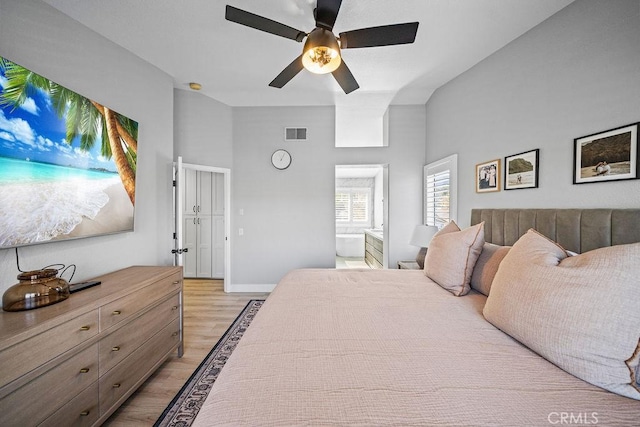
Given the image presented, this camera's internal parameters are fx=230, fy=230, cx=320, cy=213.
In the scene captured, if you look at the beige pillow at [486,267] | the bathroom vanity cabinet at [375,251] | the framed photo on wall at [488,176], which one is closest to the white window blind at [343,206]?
the bathroom vanity cabinet at [375,251]

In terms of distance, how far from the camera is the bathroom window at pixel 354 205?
6.72 meters

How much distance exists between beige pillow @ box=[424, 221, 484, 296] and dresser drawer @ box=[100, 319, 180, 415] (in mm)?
2265

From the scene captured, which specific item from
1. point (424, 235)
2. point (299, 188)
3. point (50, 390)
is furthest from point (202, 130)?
point (424, 235)

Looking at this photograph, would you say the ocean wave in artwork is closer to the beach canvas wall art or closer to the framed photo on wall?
the beach canvas wall art

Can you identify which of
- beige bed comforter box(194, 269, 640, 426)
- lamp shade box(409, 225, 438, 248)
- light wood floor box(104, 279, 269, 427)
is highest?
lamp shade box(409, 225, 438, 248)

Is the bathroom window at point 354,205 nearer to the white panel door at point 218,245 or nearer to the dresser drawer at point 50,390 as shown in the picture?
the white panel door at point 218,245

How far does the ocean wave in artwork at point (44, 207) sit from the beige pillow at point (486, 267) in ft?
9.45

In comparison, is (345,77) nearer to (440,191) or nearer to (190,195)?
(440,191)

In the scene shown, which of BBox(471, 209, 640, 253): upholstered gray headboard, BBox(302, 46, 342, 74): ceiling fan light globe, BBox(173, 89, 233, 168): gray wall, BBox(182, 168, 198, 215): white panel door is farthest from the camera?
BBox(182, 168, 198, 215): white panel door

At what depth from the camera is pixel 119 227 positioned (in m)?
1.99

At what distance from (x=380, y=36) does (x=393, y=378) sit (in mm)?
2000

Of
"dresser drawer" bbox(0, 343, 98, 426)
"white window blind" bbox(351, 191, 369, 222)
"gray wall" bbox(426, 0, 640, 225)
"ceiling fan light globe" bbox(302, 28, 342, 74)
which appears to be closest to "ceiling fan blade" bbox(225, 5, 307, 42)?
"ceiling fan light globe" bbox(302, 28, 342, 74)

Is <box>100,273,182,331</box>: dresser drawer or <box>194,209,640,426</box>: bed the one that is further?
<box>100,273,182,331</box>: dresser drawer

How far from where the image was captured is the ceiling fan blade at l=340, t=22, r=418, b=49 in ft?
5.00
